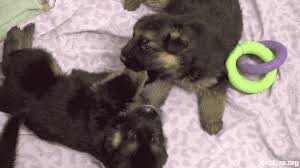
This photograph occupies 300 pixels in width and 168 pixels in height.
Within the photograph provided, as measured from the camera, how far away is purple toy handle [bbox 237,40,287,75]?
2510 millimetres

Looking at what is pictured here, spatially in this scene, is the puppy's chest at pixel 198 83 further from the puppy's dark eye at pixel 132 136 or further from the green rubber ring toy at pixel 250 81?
the puppy's dark eye at pixel 132 136

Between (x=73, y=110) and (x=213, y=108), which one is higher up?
(x=73, y=110)

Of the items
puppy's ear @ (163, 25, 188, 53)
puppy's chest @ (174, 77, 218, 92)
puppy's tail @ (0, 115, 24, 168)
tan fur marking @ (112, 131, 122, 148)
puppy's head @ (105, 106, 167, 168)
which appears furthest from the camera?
puppy's chest @ (174, 77, 218, 92)

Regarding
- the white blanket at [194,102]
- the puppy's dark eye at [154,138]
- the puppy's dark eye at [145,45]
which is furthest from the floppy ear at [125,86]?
the white blanket at [194,102]

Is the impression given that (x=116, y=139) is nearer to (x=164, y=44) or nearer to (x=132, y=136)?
(x=132, y=136)

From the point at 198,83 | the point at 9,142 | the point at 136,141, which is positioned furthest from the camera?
the point at 198,83

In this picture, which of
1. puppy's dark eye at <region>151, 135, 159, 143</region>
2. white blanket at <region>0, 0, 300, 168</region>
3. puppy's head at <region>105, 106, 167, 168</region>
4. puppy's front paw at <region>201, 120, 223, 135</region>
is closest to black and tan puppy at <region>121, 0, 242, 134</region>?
puppy's front paw at <region>201, 120, 223, 135</region>

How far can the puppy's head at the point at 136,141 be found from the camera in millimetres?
1918

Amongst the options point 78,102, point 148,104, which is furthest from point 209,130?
point 78,102

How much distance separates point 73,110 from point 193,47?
0.70 m

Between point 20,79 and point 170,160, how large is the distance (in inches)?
38.9

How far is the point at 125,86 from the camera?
84.9 inches

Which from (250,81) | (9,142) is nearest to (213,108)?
(250,81)

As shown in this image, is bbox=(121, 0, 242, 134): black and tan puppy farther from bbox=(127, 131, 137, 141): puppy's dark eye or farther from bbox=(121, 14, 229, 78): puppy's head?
bbox=(127, 131, 137, 141): puppy's dark eye
